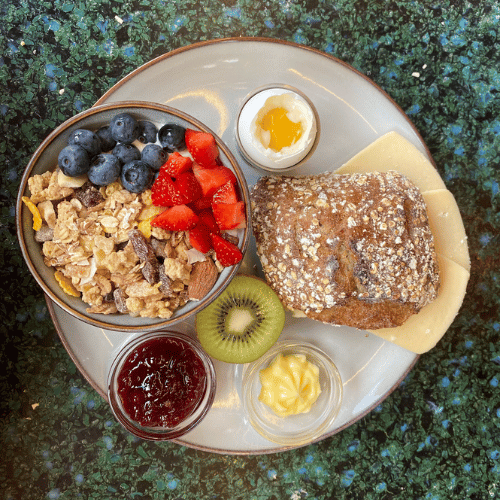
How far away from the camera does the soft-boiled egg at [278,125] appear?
69.3 inches

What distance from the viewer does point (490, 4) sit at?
2.10 m

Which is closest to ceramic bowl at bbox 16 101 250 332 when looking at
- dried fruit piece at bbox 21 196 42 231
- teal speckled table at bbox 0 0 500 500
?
dried fruit piece at bbox 21 196 42 231

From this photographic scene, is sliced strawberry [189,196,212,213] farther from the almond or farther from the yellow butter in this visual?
the yellow butter

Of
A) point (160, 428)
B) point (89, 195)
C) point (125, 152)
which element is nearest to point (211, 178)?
point (125, 152)

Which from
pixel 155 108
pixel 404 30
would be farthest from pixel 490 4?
pixel 155 108

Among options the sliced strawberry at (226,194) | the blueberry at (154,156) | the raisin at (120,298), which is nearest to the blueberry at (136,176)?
the blueberry at (154,156)

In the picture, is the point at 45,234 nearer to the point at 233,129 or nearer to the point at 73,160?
the point at 73,160

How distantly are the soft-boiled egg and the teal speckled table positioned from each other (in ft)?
1.42

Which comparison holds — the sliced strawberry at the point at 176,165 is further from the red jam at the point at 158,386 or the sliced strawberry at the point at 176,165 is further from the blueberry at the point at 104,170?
the red jam at the point at 158,386

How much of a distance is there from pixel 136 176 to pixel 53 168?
32 cm

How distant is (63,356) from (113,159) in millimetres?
1012

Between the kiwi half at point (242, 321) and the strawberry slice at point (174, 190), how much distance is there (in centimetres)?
50

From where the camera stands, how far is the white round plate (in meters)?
1.86

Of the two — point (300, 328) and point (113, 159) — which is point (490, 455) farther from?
point (113, 159)
